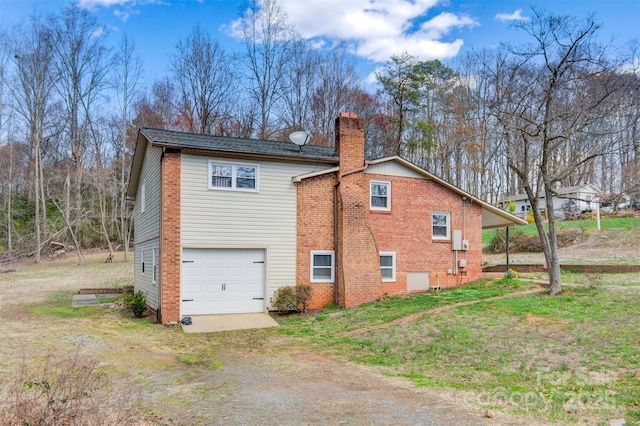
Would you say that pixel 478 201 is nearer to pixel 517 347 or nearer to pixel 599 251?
pixel 517 347

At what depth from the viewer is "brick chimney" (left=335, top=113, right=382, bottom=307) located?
15141 mm

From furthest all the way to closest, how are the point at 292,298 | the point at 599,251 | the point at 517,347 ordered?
1. the point at 599,251
2. the point at 292,298
3. the point at 517,347

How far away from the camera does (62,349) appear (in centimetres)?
947

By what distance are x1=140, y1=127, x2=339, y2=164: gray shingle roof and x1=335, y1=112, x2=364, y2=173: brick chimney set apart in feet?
1.13

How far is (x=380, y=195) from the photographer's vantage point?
16406mm

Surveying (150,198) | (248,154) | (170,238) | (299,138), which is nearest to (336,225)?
(299,138)

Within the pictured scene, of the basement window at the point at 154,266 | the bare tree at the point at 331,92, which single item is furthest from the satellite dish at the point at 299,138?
the bare tree at the point at 331,92

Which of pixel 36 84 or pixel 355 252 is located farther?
pixel 36 84

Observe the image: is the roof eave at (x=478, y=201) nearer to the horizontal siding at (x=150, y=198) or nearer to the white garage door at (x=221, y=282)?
the white garage door at (x=221, y=282)

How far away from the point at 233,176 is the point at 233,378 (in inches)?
309

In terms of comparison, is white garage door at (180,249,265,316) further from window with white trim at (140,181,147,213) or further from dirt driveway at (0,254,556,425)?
window with white trim at (140,181,147,213)

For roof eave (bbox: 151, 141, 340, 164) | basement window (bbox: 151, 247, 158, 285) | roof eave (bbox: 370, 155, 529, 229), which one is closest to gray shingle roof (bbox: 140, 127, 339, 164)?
roof eave (bbox: 151, 141, 340, 164)

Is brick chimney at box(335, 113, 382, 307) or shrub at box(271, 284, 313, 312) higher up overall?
brick chimney at box(335, 113, 382, 307)

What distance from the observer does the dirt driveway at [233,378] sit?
568 centimetres
